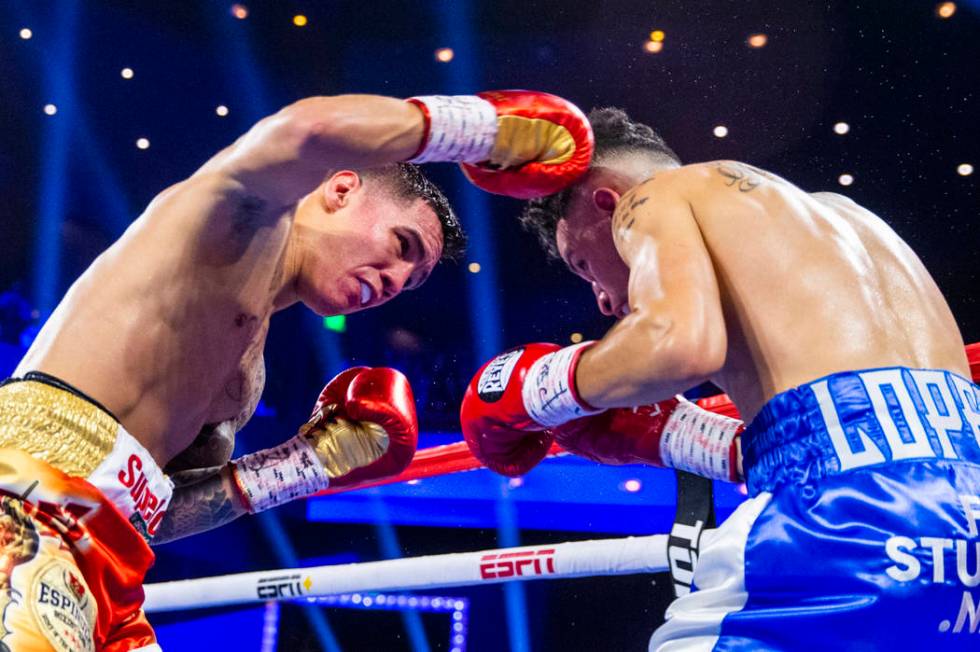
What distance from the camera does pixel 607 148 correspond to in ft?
5.77

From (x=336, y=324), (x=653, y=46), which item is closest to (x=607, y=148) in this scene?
(x=653, y=46)

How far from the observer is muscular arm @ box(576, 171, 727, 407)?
1188 mm

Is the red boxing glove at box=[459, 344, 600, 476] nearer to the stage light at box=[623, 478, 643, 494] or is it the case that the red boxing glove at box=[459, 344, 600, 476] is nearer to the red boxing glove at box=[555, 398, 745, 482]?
the red boxing glove at box=[555, 398, 745, 482]

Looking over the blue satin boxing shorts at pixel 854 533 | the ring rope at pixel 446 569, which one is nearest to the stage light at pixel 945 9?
the ring rope at pixel 446 569

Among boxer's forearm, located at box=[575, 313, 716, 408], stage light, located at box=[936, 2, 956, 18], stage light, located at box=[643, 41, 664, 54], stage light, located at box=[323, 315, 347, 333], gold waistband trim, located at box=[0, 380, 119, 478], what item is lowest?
gold waistband trim, located at box=[0, 380, 119, 478]

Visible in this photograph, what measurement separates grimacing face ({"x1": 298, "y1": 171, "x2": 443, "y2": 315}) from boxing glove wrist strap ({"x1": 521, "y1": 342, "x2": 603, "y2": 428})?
0.47m

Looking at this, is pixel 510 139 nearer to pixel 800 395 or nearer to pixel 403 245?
pixel 403 245

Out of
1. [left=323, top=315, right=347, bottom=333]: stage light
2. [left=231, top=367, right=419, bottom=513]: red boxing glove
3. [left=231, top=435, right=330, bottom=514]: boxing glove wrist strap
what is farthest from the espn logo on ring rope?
[left=323, top=315, right=347, bottom=333]: stage light

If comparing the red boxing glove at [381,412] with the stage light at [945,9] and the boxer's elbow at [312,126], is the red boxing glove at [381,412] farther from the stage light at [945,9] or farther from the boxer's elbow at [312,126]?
the stage light at [945,9]

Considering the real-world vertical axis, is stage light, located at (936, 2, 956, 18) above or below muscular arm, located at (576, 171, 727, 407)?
above

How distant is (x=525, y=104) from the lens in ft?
5.00

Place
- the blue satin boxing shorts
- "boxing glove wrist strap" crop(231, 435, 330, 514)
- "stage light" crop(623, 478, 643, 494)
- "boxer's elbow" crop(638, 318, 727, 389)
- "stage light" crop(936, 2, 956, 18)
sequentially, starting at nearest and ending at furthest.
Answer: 1. the blue satin boxing shorts
2. "boxer's elbow" crop(638, 318, 727, 389)
3. "boxing glove wrist strap" crop(231, 435, 330, 514)
4. "stage light" crop(936, 2, 956, 18)
5. "stage light" crop(623, 478, 643, 494)

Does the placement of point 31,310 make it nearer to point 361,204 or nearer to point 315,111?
point 361,204

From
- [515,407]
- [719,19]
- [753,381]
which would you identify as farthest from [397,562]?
[719,19]
